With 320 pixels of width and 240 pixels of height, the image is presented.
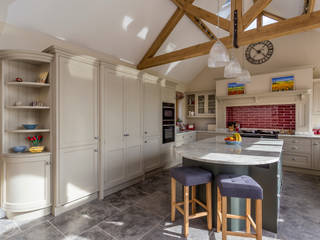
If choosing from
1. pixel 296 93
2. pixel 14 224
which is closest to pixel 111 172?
pixel 14 224

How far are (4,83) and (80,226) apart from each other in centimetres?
207

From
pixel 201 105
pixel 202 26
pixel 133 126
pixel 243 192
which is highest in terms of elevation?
pixel 202 26

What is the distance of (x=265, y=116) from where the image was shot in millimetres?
4902

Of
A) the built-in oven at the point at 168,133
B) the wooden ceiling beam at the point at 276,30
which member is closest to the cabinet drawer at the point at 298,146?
the wooden ceiling beam at the point at 276,30

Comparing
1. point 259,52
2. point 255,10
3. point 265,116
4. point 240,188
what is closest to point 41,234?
→ point 240,188

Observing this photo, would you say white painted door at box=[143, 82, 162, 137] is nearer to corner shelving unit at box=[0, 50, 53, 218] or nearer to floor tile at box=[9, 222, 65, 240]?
corner shelving unit at box=[0, 50, 53, 218]

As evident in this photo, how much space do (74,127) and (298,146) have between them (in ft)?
15.8

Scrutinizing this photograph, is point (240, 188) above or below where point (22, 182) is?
above

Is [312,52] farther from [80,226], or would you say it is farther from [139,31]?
[80,226]

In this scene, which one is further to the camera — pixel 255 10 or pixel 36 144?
pixel 255 10

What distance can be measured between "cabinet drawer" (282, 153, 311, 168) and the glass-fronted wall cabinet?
7.45 feet

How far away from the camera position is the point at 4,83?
88.1 inches

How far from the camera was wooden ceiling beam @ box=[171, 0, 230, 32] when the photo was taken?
123 inches

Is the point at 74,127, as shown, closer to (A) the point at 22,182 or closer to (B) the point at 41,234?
(A) the point at 22,182
